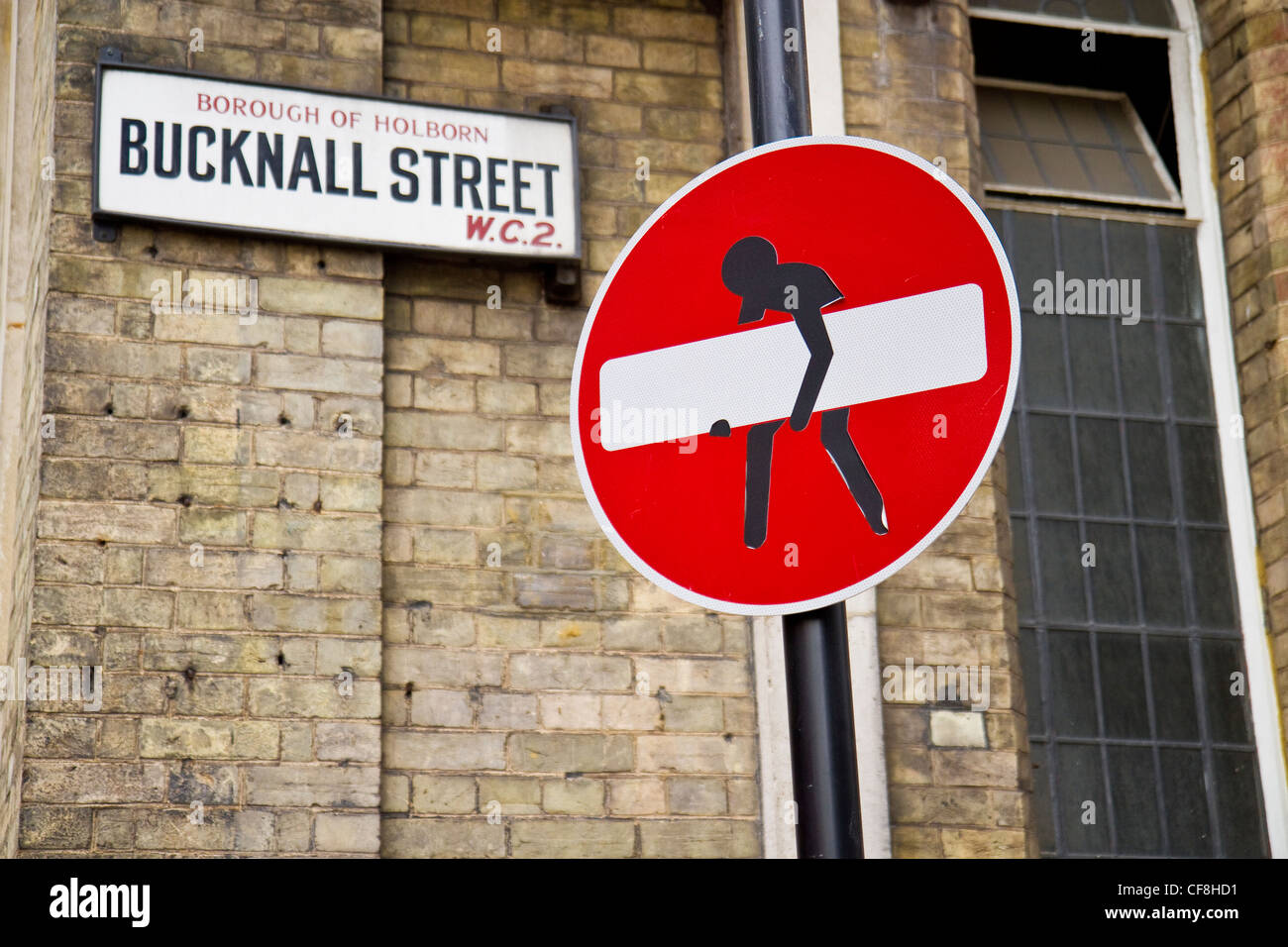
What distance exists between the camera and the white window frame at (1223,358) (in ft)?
21.0

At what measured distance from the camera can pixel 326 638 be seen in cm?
526

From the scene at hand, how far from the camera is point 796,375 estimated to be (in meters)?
2.56

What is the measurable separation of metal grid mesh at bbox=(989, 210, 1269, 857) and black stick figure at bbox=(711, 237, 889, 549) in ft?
12.8

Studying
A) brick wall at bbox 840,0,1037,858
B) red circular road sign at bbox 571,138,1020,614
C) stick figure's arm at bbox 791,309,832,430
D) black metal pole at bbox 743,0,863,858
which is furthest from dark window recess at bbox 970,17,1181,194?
black metal pole at bbox 743,0,863,858

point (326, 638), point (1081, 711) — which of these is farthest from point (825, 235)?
point (1081, 711)

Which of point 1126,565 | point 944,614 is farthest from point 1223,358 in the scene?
point 944,614

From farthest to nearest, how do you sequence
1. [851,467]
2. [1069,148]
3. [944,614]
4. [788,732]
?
[1069,148] → [944,614] → [788,732] → [851,467]

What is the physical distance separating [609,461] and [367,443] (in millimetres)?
2988

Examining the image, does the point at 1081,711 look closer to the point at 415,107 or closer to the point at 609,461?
the point at 415,107

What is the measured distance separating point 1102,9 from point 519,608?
3.78 meters

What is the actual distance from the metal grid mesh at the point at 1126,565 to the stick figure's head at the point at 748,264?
3.90m

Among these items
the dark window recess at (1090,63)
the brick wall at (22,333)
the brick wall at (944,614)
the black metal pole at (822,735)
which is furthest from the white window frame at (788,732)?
the black metal pole at (822,735)

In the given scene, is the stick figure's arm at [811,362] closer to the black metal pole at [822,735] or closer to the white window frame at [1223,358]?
the black metal pole at [822,735]

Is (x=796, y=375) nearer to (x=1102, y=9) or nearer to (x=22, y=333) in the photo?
(x=22, y=333)
